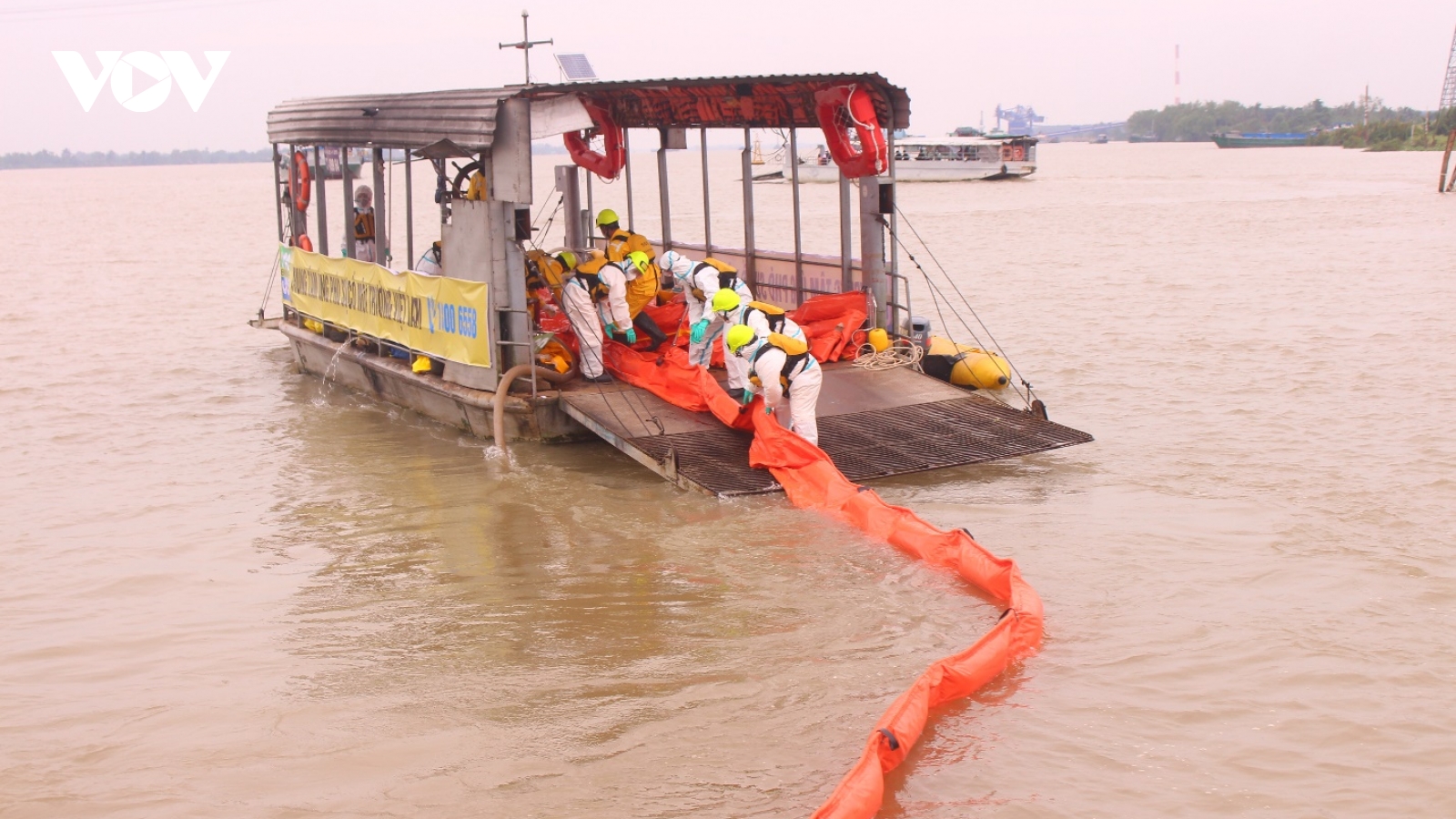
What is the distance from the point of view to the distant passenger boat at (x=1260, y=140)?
12431 cm

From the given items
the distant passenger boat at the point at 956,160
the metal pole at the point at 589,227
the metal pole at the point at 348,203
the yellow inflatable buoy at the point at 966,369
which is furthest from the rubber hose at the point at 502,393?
the distant passenger boat at the point at 956,160

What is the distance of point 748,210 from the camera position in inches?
623

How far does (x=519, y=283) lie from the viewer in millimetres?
12211

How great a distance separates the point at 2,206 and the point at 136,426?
73.0m

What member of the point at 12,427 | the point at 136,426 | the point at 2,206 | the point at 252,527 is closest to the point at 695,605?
the point at 252,527

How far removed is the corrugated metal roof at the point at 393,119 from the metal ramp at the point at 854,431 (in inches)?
99.4

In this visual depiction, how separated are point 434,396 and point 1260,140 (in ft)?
412

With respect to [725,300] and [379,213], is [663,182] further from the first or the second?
[725,300]

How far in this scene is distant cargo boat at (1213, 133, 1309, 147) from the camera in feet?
408

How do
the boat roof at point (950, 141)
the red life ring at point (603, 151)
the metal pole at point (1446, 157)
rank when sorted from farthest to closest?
the boat roof at point (950, 141) → the metal pole at point (1446, 157) → the red life ring at point (603, 151)

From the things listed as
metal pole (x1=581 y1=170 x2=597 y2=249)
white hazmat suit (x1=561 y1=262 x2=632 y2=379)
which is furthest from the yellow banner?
metal pole (x1=581 y1=170 x2=597 y2=249)

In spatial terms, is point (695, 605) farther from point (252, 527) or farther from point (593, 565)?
point (252, 527)

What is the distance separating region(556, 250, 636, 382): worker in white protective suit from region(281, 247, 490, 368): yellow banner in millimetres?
896

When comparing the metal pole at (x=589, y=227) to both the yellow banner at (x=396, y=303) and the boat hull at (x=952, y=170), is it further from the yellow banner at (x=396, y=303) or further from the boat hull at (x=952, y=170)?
the boat hull at (x=952, y=170)
